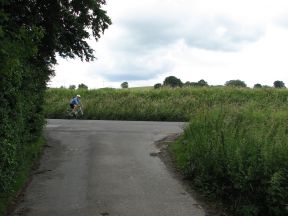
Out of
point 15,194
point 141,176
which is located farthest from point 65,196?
point 141,176

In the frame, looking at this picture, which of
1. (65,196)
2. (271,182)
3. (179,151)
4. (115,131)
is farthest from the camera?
(115,131)

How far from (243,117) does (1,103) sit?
31.5 ft

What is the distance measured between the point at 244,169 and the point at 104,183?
373cm

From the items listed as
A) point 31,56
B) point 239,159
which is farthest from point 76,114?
point 31,56

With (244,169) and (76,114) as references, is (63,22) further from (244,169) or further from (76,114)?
(76,114)

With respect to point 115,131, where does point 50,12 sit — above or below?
above

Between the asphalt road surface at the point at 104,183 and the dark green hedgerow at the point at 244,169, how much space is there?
0.65 metres

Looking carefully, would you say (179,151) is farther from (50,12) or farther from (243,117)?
(50,12)

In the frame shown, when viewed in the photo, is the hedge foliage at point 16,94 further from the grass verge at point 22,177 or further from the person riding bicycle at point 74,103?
the person riding bicycle at point 74,103

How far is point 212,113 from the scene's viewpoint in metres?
18.2

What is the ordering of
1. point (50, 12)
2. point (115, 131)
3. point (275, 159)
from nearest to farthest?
point (275, 159) < point (50, 12) < point (115, 131)

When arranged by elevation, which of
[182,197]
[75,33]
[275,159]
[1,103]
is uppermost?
[75,33]

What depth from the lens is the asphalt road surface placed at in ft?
33.2

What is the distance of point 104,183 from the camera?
12.2 m
